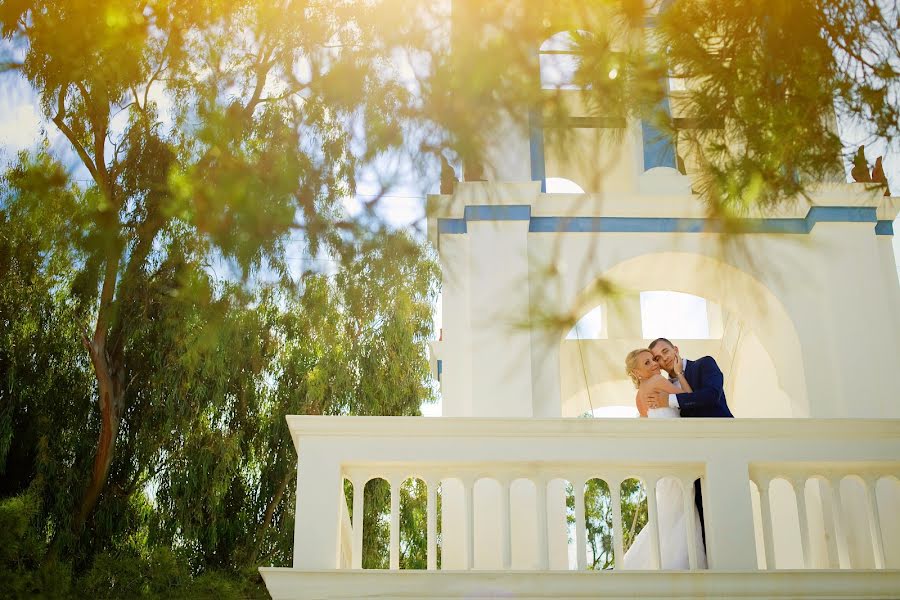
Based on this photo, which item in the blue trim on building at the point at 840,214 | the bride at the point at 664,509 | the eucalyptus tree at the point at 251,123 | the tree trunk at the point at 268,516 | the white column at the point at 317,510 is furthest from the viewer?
the tree trunk at the point at 268,516

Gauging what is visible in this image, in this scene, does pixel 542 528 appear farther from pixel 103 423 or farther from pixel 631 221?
pixel 103 423

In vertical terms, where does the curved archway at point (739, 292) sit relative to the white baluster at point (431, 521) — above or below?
above

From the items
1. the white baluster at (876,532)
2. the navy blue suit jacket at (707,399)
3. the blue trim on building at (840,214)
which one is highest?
the blue trim on building at (840,214)

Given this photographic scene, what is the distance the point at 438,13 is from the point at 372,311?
4.57 feet

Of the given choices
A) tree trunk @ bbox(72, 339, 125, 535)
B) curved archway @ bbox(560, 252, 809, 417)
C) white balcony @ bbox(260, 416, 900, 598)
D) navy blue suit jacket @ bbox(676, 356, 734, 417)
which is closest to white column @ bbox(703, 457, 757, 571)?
white balcony @ bbox(260, 416, 900, 598)

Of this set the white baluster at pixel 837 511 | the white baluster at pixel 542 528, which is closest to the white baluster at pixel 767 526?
the white baluster at pixel 837 511

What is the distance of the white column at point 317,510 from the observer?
4.60m

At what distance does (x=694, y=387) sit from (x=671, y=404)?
0.76 ft

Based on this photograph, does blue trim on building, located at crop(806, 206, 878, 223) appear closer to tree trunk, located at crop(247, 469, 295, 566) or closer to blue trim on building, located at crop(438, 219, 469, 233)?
blue trim on building, located at crop(438, 219, 469, 233)

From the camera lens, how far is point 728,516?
477 centimetres

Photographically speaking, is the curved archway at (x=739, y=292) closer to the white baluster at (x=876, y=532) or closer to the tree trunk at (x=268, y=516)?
the white baluster at (x=876, y=532)

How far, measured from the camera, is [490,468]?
486cm

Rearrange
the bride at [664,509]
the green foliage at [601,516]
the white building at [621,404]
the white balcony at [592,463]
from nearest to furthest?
the white building at [621,404] < the white balcony at [592,463] < the bride at [664,509] < the green foliage at [601,516]

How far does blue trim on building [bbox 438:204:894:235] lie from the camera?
744 cm
